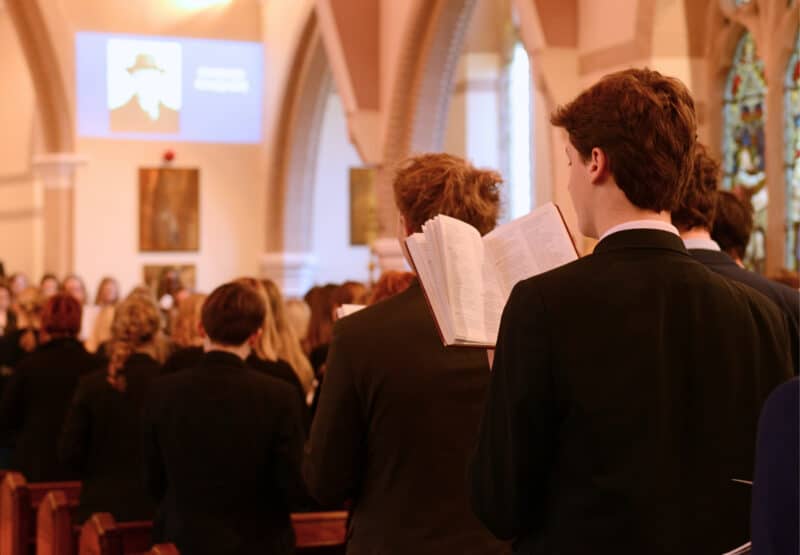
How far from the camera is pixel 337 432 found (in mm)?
2820

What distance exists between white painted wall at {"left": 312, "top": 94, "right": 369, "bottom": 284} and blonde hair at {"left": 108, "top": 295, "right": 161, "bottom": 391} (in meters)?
12.6

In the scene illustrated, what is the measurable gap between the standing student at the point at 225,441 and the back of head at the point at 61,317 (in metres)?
1.90

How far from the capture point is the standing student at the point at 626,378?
1.90 m

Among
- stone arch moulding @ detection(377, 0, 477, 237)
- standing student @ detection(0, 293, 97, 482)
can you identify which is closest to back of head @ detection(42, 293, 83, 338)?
standing student @ detection(0, 293, 97, 482)

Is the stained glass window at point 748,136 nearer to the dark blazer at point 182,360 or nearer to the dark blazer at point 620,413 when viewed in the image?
the dark blazer at point 182,360

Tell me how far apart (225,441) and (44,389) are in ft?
7.49

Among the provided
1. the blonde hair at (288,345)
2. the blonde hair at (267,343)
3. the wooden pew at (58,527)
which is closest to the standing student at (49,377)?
the blonde hair at (288,345)

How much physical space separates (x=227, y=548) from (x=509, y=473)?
7.27ft

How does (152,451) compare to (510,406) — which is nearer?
(510,406)

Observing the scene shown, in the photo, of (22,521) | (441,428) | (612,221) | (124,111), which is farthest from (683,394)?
(124,111)

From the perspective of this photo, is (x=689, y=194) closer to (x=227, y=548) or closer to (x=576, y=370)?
(x=576, y=370)

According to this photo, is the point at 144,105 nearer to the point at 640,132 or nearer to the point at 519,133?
the point at 519,133

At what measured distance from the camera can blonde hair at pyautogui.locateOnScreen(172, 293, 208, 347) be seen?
548 cm

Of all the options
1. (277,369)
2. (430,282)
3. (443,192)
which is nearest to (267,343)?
(277,369)
